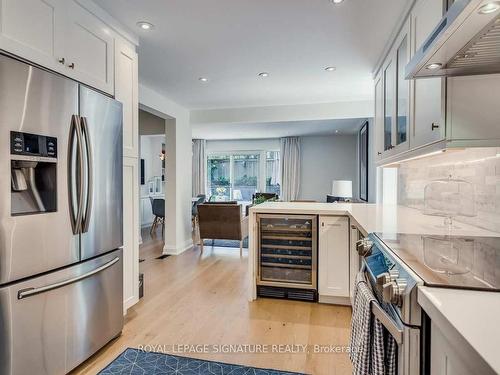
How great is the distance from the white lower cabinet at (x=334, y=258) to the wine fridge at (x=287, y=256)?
7 cm

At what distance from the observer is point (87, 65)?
2020mm

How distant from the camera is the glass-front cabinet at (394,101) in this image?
2.09m

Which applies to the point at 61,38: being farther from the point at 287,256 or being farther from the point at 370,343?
the point at 287,256

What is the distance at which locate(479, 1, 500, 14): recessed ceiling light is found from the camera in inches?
33.8

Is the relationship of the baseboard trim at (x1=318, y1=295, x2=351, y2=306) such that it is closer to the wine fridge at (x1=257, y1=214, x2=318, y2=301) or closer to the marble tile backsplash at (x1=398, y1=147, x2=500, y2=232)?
the wine fridge at (x1=257, y1=214, x2=318, y2=301)

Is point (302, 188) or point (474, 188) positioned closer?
point (474, 188)

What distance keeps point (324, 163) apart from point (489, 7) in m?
7.47

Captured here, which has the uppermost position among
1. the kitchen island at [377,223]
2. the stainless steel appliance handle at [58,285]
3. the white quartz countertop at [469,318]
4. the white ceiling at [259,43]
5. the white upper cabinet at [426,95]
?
the white ceiling at [259,43]

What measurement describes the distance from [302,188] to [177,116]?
178 inches

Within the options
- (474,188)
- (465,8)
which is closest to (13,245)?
(465,8)

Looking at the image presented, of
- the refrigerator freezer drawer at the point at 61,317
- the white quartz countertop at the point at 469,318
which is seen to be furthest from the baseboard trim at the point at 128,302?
the white quartz countertop at the point at 469,318

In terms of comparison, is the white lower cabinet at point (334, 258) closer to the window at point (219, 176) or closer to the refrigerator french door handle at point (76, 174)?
the refrigerator french door handle at point (76, 174)

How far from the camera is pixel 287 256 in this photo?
3.00 meters

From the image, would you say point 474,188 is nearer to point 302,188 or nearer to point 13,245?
point 13,245
